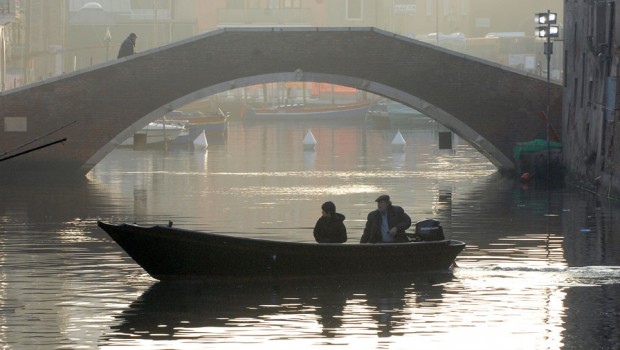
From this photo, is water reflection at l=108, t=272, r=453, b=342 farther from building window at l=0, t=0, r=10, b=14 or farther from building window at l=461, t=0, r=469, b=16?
building window at l=461, t=0, r=469, b=16

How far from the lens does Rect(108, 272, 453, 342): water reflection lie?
2409 cm

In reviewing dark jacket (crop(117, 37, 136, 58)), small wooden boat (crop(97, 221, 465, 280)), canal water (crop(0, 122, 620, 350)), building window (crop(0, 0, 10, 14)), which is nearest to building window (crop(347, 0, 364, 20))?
building window (crop(0, 0, 10, 14))

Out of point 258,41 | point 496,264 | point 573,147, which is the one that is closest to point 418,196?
point 573,147

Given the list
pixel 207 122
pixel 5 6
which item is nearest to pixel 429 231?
pixel 5 6

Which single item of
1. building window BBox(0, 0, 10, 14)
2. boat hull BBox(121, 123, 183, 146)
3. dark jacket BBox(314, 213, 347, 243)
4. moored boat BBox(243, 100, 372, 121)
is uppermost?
building window BBox(0, 0, 10, 14)

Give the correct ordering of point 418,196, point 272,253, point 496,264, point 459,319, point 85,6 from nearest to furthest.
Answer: point 459,319 → point 272,253 → point 496,264 → point 418,196 → point 85,6

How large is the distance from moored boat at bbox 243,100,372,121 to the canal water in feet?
189

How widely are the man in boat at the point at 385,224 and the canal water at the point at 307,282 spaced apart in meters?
0.78

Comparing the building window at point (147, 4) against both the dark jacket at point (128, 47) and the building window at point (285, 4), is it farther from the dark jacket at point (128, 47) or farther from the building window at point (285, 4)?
the dark jacket at point (128, 47)

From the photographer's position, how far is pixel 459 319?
82.0 ft

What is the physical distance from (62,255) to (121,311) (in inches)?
323

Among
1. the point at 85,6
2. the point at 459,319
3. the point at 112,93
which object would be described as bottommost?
the point at 459,319

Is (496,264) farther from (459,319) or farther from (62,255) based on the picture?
(62,255)

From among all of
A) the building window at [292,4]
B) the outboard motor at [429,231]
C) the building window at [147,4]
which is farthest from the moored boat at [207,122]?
the outboard motor at [429,231]
